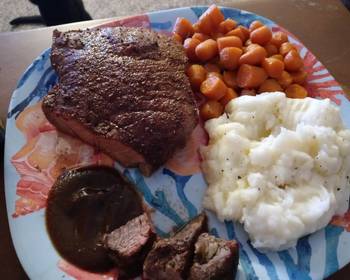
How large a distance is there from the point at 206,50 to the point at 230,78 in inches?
9.6

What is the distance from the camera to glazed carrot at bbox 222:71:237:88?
9.46 ft

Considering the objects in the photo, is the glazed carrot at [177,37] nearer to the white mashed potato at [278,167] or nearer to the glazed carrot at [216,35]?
the glazed carrot at [216,35]

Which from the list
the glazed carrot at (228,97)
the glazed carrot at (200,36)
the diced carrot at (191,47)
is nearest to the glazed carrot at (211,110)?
the glazed carrot at (228,97)

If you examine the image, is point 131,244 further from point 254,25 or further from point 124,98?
point 254,25

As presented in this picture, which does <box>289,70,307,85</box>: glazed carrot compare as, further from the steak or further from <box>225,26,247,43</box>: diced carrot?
the steak

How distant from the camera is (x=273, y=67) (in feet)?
9.28

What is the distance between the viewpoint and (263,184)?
94.0 inches

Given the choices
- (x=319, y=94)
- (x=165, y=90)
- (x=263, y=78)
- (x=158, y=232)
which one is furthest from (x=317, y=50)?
(x=158, y=232)

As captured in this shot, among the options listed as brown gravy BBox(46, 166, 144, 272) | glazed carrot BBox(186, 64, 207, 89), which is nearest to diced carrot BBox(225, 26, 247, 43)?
glazed carrot BBox(186, 64, 207, 89)

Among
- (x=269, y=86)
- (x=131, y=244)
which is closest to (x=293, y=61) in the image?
(x=269, y=86)

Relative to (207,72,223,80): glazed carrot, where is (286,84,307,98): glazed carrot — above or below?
below

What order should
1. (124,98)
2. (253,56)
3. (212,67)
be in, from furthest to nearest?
(212,67), (253,56), (124,98)

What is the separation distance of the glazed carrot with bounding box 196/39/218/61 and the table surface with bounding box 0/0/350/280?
76cm

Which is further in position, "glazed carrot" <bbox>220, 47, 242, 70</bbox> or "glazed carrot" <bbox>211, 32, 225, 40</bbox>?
"glazed carrot" <bbox>211, 32, 225, 40</bbox>
